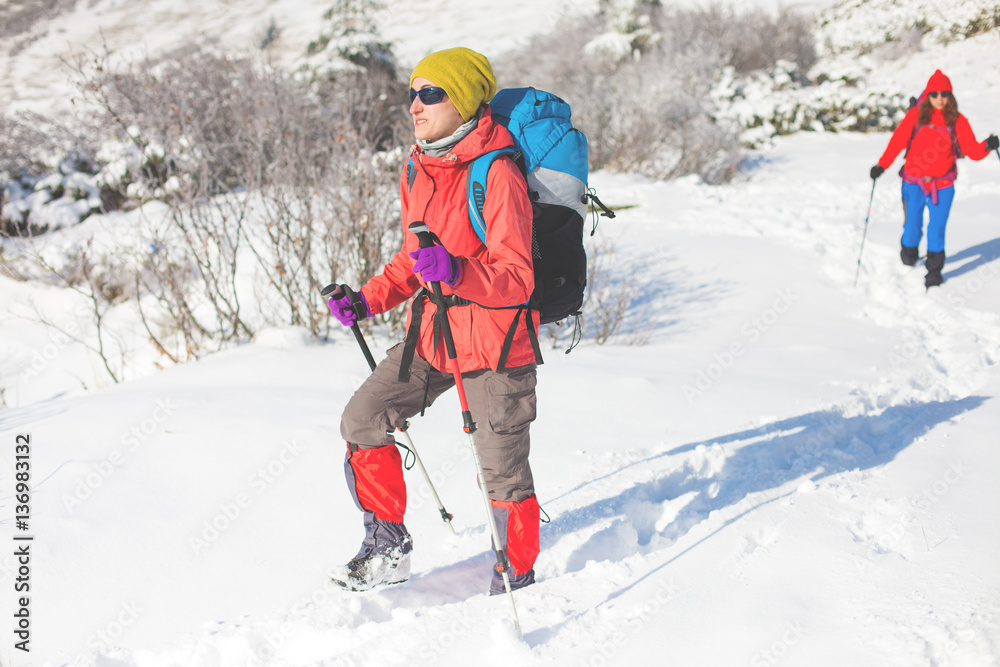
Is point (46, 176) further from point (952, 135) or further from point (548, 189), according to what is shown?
point (952, 135)

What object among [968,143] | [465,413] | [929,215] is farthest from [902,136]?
[465,413]

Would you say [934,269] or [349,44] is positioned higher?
[349,44]

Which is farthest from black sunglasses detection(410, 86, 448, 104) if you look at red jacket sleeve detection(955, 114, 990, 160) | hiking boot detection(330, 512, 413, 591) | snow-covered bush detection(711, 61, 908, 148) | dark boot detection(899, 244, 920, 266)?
snow-covered bush detection(711, 61, 908, 148)

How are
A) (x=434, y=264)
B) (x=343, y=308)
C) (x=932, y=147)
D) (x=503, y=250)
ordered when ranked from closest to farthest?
(x=434, y=264) → (x=503, y=250) → (x=343, y=308) → (x=932, y=147)

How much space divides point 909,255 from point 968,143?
1.10m

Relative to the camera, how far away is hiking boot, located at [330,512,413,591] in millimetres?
2002

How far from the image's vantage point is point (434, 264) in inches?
59.5

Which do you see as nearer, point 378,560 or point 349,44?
point 378,560

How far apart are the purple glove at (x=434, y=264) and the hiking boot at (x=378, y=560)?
3.10 feet

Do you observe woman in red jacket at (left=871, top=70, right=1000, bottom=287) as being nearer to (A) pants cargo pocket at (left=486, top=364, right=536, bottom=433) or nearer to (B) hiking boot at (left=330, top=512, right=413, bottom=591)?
(A) pants cargo pocket at (left=486, top=364, right=536, bottom=433)

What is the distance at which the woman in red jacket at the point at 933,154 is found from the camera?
539 centimetres

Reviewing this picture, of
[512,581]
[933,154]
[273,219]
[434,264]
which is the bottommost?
[933,154]

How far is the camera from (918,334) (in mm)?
4879

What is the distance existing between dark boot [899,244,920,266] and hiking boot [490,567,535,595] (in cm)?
568
